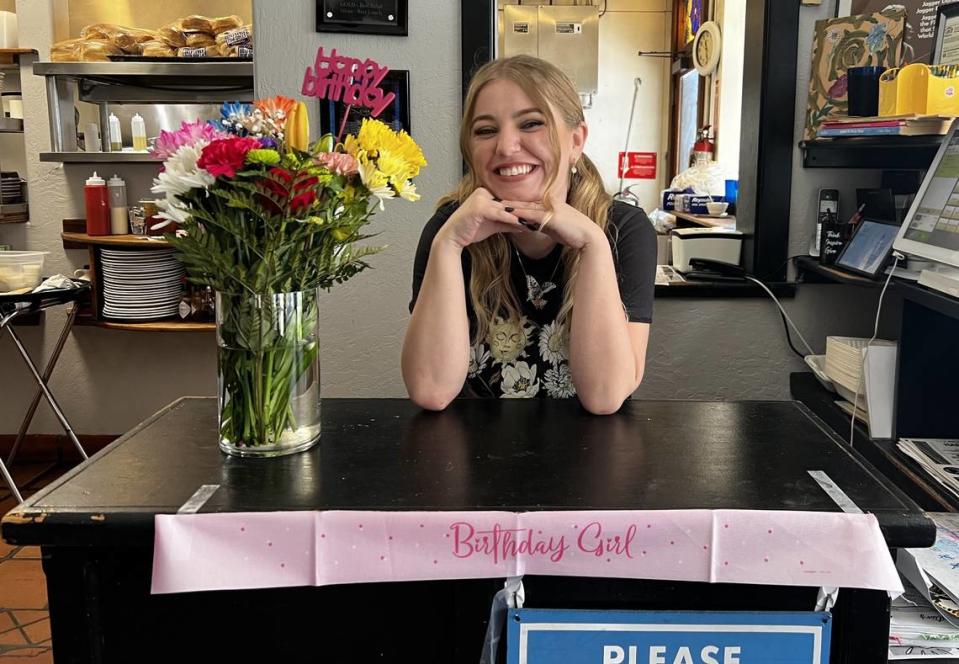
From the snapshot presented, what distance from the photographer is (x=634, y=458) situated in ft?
4.15

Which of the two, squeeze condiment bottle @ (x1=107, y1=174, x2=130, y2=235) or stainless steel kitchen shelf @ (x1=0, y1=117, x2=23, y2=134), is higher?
stainless steel kitchen shelf @ (x1=0, y1=117, x2=23, y2=134)

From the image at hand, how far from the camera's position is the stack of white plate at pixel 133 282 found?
3766mm

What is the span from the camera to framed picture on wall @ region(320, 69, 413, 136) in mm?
2723

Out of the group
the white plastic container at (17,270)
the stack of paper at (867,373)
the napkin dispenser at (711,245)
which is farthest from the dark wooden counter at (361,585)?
the white plastic container at (17,270)

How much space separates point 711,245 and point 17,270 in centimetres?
245

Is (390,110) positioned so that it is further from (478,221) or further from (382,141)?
(382,141)

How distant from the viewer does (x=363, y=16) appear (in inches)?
105

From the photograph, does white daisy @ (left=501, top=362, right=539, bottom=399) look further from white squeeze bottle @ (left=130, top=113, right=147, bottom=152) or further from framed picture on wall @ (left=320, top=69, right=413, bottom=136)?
white squeeze bottle @ (left=130, top=113, right=147, bottom=152)

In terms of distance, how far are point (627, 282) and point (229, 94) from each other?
9.36 feet

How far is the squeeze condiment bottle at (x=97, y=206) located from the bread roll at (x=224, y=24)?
810mm

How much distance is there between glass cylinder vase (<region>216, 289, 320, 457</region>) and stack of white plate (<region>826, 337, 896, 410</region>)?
1.49 meters

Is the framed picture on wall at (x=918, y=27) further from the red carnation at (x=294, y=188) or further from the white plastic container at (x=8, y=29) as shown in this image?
the white plastic container at (x=8, y=29)

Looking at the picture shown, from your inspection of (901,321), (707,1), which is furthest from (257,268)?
(707,1)

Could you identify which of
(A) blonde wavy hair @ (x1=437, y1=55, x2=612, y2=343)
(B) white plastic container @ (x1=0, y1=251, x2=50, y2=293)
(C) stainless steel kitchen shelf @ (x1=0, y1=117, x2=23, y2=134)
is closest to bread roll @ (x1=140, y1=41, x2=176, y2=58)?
(C) stainless steel kitchen shelf @ (x1=0, y1=117, x2=23, y2=134)
